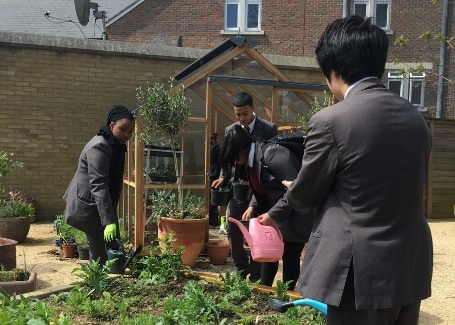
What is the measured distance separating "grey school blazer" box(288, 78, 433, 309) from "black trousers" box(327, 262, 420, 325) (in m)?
0.04

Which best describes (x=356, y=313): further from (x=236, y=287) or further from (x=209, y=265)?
(x=209, y=265)

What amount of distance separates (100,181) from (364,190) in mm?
2508

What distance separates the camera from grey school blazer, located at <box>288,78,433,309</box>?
1770 mm

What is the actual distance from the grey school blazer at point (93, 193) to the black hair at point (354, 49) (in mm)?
2369

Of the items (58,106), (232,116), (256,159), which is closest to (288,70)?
(232,116)

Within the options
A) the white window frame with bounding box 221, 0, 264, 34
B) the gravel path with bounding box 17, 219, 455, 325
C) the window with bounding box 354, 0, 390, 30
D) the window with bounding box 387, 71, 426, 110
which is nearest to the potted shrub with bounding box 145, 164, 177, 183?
the gravel path with bounding box 17, 219, 455, 325

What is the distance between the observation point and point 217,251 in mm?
6387

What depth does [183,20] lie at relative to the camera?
696 inches

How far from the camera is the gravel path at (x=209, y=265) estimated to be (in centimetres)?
473

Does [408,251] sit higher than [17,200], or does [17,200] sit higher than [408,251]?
[408,251]

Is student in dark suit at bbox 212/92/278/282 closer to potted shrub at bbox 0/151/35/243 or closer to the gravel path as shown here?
the gravel path

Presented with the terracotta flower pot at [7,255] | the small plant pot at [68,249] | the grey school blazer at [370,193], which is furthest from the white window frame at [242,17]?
the grey school blazer at [370,193]

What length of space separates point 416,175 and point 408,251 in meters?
0.26

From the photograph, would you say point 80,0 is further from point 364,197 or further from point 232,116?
point 364,197
